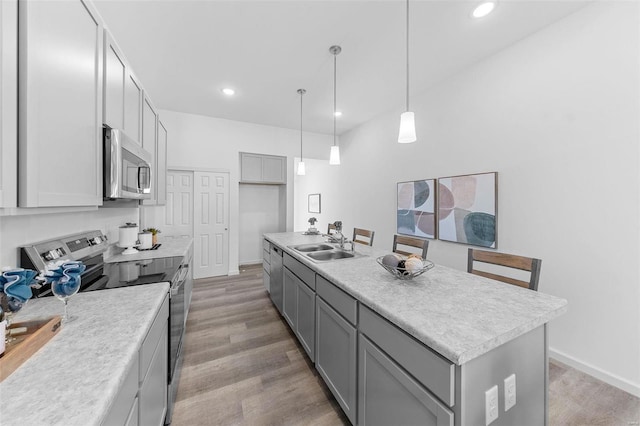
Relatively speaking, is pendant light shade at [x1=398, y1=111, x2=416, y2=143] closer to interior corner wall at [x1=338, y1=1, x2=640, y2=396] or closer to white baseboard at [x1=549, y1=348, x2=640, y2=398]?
interior corner wall at [x1=338, y1=1, x2=640, y2=396]

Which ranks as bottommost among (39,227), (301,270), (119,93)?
(301,270)

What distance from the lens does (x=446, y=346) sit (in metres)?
0.80

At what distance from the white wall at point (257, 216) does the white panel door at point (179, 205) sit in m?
1.12

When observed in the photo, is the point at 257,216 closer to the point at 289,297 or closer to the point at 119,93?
the point at 289,297

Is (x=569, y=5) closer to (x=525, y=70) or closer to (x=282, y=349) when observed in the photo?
(x=525, y=70)

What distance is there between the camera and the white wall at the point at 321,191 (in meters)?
5.50

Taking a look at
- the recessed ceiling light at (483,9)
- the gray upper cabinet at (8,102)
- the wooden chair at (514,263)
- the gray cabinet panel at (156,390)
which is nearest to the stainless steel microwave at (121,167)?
the gray upper cabinet at (8,102)

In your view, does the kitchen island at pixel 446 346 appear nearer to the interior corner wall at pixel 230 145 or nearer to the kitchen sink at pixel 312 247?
the kitchen sink at pixel 312 247

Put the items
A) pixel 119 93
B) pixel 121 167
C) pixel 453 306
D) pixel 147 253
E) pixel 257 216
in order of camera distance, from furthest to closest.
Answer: pixel 257 216 → pixel 147 253 → pixel 119 93 → pixel 121 167 → pixel 453 306

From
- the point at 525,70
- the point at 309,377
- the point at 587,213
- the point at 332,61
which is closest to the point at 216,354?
the point at 309,377

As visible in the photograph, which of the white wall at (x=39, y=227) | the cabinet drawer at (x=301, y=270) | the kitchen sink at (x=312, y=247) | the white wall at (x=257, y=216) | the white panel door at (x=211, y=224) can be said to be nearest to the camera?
the white wall at (x=39, y=227)

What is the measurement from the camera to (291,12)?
6.41ft

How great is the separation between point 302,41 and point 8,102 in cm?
219

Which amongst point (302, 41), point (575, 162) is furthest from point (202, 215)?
point (575, 162)
